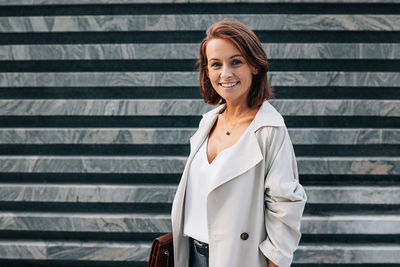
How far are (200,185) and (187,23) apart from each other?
2083 millimetres

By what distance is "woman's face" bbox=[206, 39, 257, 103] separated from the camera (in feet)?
5.43

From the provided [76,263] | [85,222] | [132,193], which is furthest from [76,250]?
[132,193]

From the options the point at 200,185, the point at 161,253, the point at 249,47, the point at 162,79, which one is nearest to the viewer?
the point at 249,47

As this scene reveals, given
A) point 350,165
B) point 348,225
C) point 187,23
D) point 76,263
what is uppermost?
point 187,23

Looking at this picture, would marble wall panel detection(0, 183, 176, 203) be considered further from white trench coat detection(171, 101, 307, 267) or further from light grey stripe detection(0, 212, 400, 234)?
white trench coat detection(171, 101, 307, 267)

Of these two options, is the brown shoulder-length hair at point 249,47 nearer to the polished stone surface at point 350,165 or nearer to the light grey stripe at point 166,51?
the light grey stripe at point 166,51

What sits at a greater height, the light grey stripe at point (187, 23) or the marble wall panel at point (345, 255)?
the light grey stripe at point (187, 23)

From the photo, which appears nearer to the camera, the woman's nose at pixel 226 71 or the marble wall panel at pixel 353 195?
the woman's nose at pixel 226 71

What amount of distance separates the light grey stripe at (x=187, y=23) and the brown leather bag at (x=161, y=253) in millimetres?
2220

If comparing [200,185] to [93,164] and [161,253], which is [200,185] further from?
[93,164]

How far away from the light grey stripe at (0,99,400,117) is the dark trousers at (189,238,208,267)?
168 centimetres

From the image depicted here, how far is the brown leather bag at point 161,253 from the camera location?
6.42 ft

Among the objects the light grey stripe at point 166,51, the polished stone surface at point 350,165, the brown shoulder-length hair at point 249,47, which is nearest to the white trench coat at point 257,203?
the brown shoulder-length hair at point 249,47

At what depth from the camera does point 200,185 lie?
6.01 feet
